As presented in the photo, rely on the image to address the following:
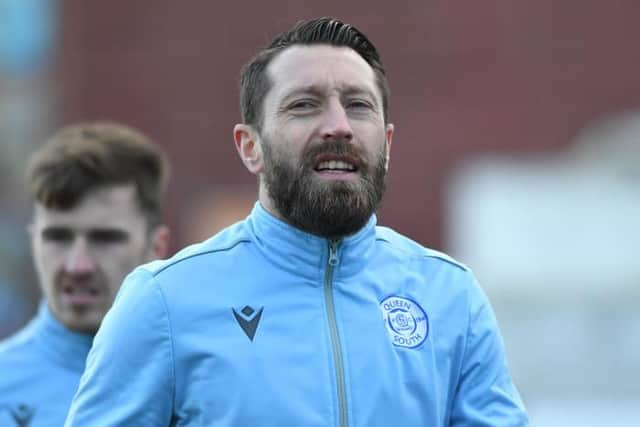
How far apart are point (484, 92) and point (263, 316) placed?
13.2 meters

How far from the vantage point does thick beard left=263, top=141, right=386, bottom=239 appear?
3.32m

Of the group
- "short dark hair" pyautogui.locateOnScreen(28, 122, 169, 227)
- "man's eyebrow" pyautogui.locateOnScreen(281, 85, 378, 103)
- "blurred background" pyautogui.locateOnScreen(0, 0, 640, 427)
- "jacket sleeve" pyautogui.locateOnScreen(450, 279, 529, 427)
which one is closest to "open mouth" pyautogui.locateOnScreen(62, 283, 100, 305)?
"short dark hair" pyautogui.locateOnScreen(28, 122, 169, 227)

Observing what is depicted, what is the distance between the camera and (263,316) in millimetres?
3262

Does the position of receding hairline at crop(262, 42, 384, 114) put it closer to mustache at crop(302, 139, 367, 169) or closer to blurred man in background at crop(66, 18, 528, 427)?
blurred man in background at crop(66, 18, 528, 427)

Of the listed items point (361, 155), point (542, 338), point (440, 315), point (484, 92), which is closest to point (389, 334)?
point (440, 315)

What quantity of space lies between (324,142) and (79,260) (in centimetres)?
158

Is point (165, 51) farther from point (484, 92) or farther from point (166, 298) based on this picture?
point (166, 298)

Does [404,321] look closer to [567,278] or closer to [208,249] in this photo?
[208,249]

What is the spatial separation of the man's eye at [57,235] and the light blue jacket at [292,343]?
140cm

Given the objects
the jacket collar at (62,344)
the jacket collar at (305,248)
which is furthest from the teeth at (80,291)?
the jacket collar at (305,248)

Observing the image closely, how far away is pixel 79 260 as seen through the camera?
184 inches

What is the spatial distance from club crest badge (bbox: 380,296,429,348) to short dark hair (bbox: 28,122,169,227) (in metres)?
1.69

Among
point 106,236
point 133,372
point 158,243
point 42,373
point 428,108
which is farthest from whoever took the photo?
point 428,108

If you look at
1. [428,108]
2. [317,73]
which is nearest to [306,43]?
[317,73]
